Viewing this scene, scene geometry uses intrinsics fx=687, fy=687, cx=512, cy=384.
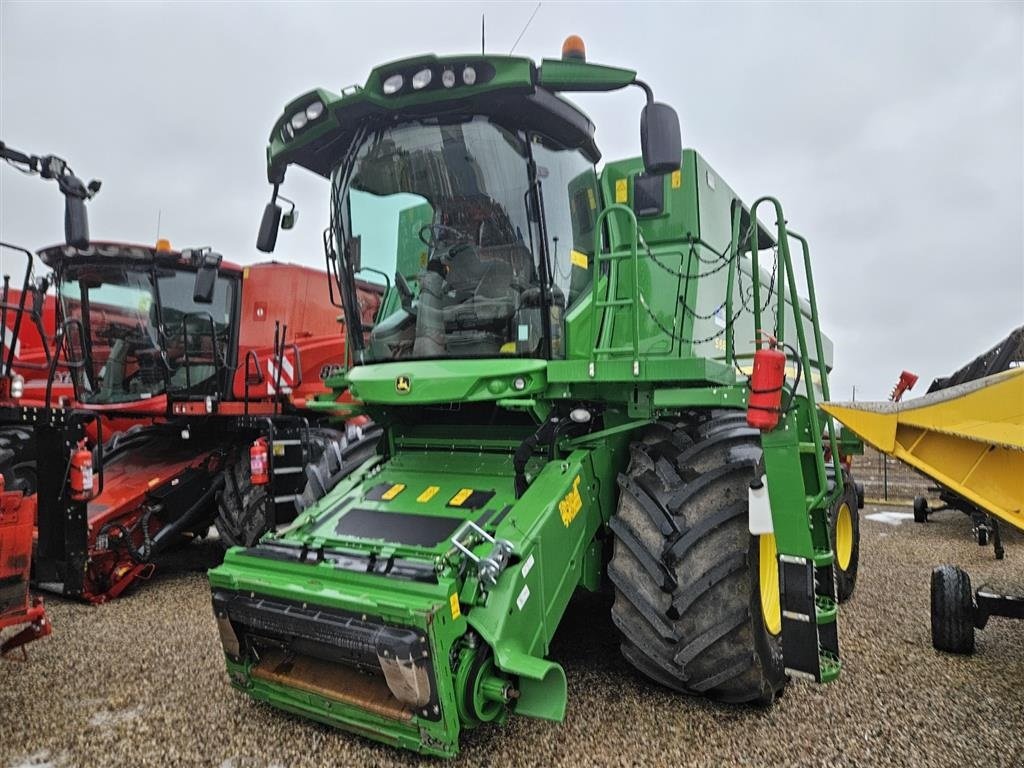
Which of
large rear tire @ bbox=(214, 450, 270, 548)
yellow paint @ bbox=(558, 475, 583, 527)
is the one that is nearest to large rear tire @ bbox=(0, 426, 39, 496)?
large rear tire @ bbox=(214, 450, 270, 548)

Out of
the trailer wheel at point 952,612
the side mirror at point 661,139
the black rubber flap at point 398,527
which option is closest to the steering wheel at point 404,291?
the black rubber flap at point 398,527

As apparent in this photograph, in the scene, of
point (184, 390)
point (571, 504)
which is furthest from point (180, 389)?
point (571, 504)

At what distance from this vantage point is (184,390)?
21.1 feet

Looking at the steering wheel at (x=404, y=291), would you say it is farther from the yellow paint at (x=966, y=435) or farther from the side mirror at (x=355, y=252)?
the yellow paint at (x=966, y=435)

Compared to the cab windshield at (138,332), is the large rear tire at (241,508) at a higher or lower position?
lower

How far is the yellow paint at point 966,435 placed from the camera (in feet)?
10.9

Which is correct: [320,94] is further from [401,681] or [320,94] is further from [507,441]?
[401,681]

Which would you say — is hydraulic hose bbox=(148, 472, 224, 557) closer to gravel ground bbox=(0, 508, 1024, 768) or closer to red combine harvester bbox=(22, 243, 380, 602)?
red combine harvester bbox=(22, 243, 380, 602)

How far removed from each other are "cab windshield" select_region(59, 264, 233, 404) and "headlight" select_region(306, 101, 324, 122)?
143 inches

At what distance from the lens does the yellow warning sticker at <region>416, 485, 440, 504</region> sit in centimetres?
346

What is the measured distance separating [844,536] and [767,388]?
3.57 meters

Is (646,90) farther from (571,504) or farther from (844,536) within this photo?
(844,536)

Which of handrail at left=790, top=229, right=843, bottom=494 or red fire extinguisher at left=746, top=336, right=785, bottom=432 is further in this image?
handrail at left=790, top=229, right=843, bottom=494

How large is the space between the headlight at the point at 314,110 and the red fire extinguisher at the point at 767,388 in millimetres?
2461
